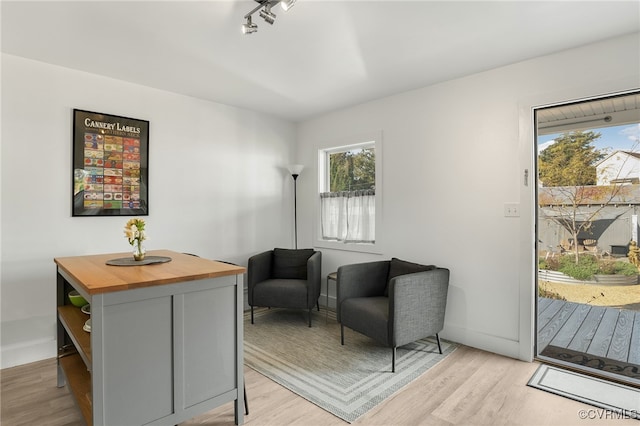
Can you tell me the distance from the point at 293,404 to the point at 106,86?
3.20m

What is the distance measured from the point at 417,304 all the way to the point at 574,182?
5.50 feet

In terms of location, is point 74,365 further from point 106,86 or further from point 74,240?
point 106,86

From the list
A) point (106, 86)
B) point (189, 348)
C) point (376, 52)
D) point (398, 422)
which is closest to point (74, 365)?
point (189, 348)

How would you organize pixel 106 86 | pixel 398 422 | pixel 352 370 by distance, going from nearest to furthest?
pixel 398 422 → pixel 352 370 → pixel 106 86

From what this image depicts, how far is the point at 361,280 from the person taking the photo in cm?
321

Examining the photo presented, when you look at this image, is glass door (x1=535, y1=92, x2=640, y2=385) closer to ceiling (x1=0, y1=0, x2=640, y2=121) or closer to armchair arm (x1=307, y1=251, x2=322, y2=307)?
ceiling (x1=0, y1=0, x2=640, y2=121)

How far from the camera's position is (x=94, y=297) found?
1.47m

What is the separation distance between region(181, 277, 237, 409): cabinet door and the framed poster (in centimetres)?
195

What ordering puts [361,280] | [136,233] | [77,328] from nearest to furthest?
[77,328]
[136,233]
[361,280]

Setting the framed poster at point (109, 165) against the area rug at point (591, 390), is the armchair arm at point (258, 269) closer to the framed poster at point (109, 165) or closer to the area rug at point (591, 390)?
the framed poster at point (109, 165)

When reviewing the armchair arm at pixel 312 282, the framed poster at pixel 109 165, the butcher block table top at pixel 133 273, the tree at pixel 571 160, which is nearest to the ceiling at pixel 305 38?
the framed poster at pixel 109 165

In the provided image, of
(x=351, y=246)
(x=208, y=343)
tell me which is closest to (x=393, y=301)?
(x=208, y=343)

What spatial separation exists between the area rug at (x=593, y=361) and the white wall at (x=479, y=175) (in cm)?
29

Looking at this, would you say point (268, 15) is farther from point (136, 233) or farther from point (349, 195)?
point (349, 195)
